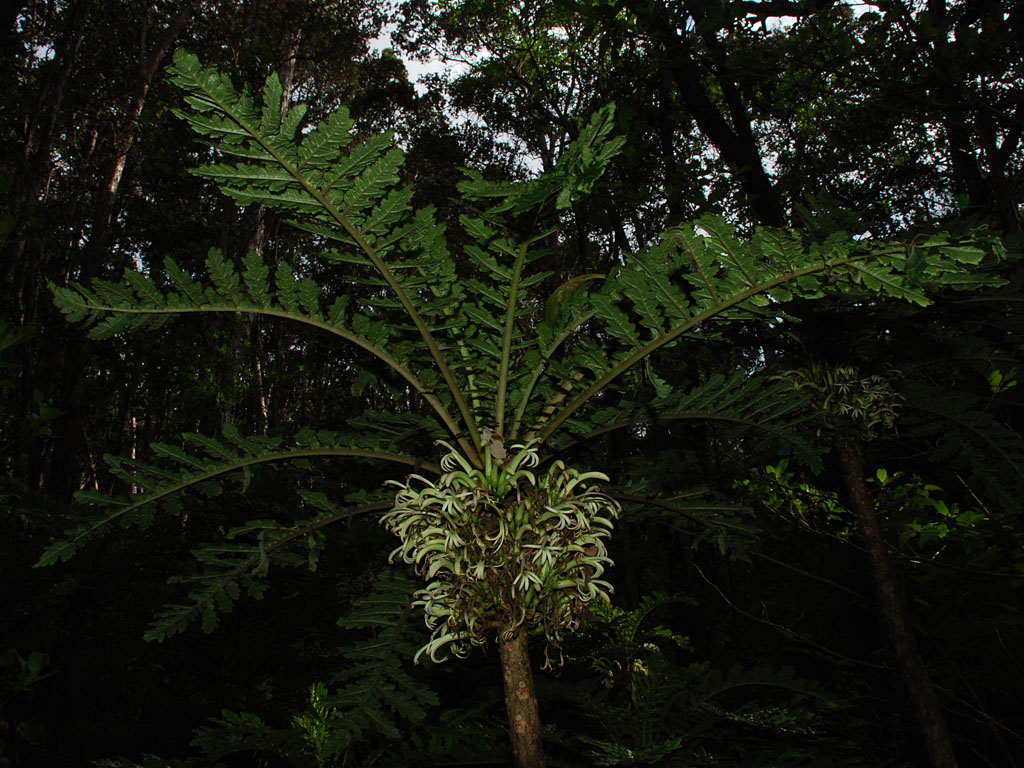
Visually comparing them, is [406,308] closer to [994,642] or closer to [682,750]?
[682,750]

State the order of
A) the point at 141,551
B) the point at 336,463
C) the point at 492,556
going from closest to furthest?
1. the point at 492,556
2. the point at 336,463
3. the point at 141,551

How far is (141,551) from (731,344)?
11.2 feet

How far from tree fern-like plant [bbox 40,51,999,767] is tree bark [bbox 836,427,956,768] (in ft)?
3.18

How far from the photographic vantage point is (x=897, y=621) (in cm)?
237

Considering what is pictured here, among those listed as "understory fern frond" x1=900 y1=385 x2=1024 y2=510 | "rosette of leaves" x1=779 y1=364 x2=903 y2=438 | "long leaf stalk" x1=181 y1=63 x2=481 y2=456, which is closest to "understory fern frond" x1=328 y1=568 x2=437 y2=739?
"long leaf stalk" x1=181 y1=63 x2=481 y2=456

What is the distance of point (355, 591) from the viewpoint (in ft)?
10.2

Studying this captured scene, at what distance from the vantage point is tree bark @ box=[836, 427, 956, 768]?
2.27 metres

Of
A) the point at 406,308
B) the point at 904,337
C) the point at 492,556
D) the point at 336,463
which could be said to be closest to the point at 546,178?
the point at 406,308

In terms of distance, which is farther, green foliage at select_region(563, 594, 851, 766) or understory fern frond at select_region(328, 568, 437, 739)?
green foliage at select_region(563, 594, 851, 766)

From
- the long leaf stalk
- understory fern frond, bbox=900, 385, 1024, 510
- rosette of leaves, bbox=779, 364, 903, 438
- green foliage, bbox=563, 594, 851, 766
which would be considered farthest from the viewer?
rosette of leaves, bbox=779, 364, 903, 438

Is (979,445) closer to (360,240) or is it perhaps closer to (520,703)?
(520,703)

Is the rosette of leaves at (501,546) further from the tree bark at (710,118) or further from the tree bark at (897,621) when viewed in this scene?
the tree bark at (710,118)

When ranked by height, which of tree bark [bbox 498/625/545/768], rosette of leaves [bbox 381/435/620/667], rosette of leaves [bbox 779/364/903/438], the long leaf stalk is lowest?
tree bark [bbox 498/625/545/768]

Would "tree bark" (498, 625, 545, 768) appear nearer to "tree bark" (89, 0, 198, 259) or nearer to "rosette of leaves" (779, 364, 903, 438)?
"rosette of leaves" (779, 364, 903, 438)
